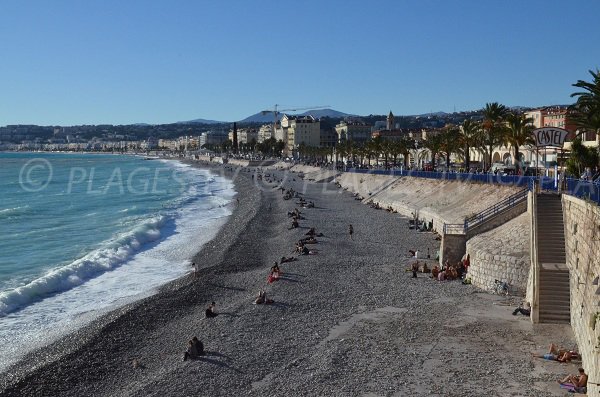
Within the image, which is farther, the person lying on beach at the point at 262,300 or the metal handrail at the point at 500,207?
the metal handrail at the point at 500,207

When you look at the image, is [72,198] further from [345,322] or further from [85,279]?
[345,322]

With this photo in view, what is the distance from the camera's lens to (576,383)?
12883mm

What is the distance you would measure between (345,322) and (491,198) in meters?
15.1

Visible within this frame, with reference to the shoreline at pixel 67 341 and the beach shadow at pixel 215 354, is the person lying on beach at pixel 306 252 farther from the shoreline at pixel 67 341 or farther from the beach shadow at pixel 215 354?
the beach shadow at pixel 215 354

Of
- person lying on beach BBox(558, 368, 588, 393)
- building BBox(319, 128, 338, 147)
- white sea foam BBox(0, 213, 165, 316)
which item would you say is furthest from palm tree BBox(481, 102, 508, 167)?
building BBox(319, 128, 338, 147)

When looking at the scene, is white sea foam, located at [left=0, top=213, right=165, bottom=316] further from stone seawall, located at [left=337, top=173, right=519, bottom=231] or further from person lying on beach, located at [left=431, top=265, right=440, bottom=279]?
stone seawall, located at [left=337, top=173, right=519, bottom=231]

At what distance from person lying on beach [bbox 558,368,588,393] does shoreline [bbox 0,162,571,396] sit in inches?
21.2

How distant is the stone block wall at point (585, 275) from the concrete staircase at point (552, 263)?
37 cm

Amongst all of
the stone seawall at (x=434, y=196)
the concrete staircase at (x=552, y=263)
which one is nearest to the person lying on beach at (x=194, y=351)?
the concrete staircase at (x=552, y=263)

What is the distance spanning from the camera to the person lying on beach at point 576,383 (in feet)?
41.9

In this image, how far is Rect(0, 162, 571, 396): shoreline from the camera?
14078mm

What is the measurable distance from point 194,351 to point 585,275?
9.56m

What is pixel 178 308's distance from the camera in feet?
69.3

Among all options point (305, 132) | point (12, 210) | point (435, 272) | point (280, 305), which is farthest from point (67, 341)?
point (305, 132)
